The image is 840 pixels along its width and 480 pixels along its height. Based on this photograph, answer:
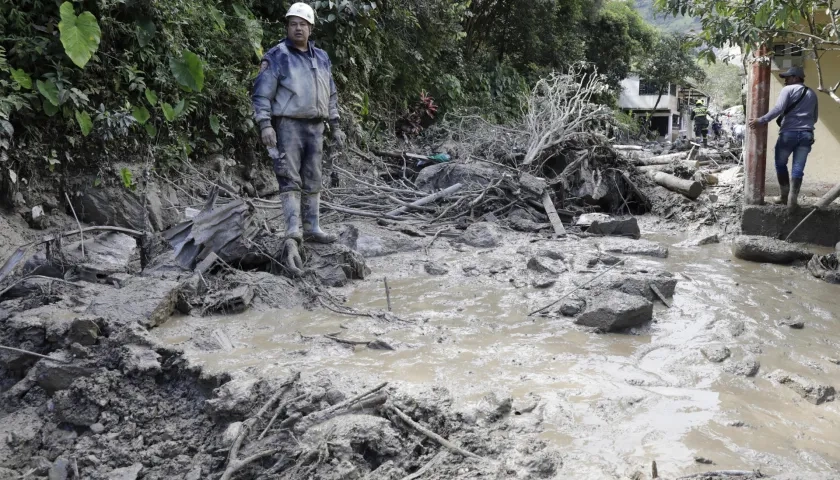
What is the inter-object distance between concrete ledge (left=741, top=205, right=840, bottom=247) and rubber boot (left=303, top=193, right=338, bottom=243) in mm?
5422

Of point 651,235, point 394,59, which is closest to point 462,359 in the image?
point 651,235

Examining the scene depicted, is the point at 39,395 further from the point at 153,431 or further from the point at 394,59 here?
the point at 394,59

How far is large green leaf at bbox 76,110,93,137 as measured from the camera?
548cm

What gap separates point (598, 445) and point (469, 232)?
16.1 feet

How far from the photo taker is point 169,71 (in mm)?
6457

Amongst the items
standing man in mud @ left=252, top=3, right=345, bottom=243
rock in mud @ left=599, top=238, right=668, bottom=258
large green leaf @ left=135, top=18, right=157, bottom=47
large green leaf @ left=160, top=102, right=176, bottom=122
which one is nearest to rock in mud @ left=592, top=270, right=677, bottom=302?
rock in mud @ left=599, top=238, right=668, bottom=258

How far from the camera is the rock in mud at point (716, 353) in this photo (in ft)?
11.6

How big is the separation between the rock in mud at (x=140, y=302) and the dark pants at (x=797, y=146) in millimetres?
6955

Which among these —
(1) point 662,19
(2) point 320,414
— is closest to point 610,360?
(2) point 320,414

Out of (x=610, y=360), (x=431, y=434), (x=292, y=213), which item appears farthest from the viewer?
(x=292, y=213)

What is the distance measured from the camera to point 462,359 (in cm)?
350

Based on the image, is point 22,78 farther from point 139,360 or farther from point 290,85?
point 139,360

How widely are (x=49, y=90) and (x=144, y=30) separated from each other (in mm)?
1269

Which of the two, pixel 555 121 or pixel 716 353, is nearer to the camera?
pixel 716 353
